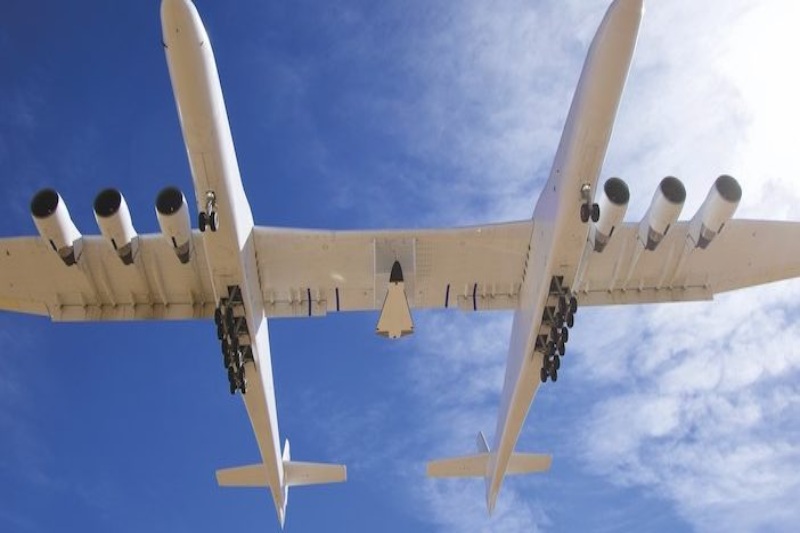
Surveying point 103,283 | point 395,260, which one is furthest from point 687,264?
point 103,283

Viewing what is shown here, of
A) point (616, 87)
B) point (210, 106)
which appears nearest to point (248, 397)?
point (210, 106)

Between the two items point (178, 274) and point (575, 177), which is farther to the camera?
point (178, 274)

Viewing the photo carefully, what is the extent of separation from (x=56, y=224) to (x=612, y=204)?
32.5ft

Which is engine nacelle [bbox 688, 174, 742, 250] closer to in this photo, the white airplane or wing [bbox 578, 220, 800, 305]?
the white airplane

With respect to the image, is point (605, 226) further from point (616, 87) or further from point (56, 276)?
point (56, 276)

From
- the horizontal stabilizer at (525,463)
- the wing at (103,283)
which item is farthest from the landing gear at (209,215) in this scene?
the horizontal stabilizer at (525,463)

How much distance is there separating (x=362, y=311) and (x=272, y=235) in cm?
276

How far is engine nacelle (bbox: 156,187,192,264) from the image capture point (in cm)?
1393

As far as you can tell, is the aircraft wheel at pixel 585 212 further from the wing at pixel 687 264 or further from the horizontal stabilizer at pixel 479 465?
the horizontal stabilizer at pixel 479 465

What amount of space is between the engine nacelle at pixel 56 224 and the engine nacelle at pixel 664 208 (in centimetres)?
1069

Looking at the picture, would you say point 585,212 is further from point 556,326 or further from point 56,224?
point 56,224

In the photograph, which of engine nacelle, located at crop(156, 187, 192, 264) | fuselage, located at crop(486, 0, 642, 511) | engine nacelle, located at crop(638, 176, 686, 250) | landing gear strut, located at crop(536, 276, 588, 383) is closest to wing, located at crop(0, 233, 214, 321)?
engine nacelle, located at crop(156, 187, 192, 264)

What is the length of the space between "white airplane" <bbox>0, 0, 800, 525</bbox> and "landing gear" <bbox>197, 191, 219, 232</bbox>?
0.03 meters

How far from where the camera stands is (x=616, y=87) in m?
12.8
